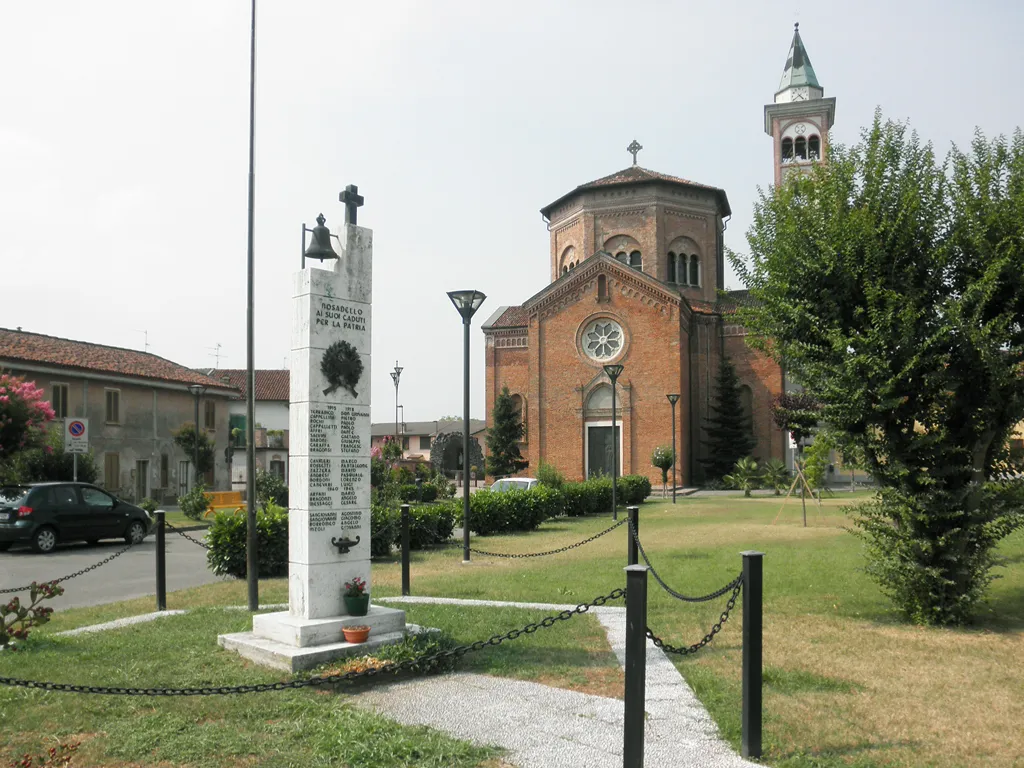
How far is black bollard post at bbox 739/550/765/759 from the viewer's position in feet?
15.8

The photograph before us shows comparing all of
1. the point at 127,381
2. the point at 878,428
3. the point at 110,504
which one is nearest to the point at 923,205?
the point at 878,428

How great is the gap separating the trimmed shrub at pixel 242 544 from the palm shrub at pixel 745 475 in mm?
26592

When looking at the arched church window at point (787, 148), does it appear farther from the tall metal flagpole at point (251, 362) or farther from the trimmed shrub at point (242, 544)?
the tall metal flagpole at point (251, 362)

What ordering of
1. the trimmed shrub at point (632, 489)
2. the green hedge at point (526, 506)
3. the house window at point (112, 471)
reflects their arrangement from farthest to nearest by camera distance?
1. the house window at point (112, 471)
2. the trimmed shrub at point (632, 489)
3. the green hedge at point (526, 506)

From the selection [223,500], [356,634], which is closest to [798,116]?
[223,500]

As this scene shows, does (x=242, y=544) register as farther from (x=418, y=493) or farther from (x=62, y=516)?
(x=418, y=493)

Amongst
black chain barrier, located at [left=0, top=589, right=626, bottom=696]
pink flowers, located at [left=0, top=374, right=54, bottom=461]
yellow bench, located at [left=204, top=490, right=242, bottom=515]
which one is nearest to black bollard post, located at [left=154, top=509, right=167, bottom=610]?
black chain barrier, located at [left=0, top=589, right=626, bottom=696]

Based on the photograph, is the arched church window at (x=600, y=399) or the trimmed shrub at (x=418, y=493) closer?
the trimmed shrub at (x=418, y=493)

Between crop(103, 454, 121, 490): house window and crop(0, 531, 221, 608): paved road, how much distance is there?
13.7m

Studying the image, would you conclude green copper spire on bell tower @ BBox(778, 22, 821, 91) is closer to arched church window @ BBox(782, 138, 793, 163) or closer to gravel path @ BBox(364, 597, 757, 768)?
arched church window @ BBox(782, 138, 793, 163)

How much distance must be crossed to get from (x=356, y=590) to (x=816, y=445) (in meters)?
5.25

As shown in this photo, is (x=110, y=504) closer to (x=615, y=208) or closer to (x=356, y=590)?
(x=356, y=590)

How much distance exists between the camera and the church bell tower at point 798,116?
4478 cm

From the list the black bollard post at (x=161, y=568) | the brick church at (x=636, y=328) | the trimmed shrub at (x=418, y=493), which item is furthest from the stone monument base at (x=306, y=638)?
the brick church at (x=636, y=328)
